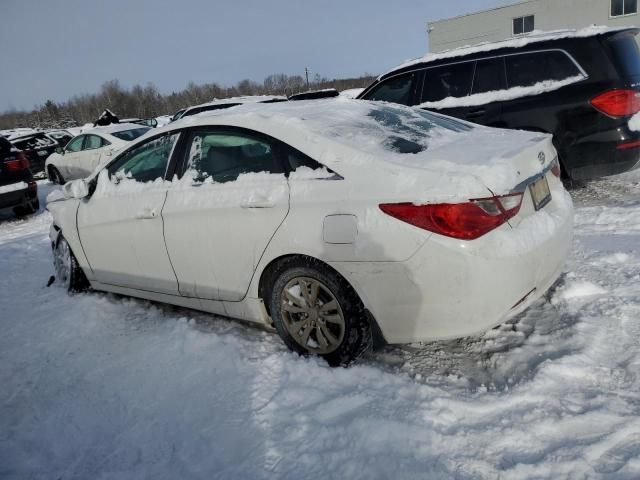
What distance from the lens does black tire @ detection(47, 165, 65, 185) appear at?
41.7 ft

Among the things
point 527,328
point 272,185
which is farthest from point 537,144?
point 272,185

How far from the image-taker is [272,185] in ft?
9.27

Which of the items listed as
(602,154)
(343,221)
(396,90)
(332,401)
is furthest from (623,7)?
(332,401)

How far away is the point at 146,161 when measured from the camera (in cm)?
367

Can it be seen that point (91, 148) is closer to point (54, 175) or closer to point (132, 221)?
point (54, 175)

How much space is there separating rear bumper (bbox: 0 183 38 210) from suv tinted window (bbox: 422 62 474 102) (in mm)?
7295

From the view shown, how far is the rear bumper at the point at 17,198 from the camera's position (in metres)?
8.40

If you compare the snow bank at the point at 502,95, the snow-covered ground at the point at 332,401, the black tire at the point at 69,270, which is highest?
the snow bank at the point at 502,95

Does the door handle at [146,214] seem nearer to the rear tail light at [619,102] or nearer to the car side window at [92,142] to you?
the rear tail light at [619,102]

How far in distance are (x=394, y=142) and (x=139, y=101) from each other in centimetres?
9907

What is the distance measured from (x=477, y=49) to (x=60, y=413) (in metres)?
5.59

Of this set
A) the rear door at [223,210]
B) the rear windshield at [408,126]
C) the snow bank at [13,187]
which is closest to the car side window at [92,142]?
the snow bank at [13,187]

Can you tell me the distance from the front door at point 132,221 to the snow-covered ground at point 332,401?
0.44m

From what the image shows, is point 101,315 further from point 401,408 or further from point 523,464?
point 523,464
